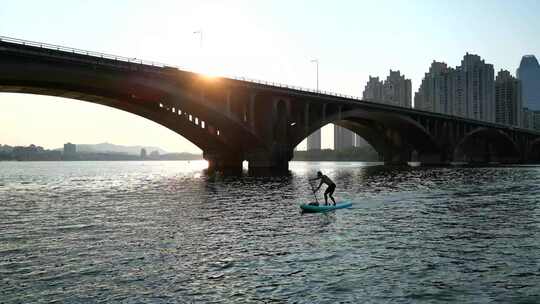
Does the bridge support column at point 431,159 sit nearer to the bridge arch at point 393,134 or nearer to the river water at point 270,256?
the bridge arch at point 393,134

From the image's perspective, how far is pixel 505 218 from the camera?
931 inches

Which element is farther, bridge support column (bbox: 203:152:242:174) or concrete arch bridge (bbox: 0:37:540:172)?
bridge support column (bbox: 203:152:242:174)

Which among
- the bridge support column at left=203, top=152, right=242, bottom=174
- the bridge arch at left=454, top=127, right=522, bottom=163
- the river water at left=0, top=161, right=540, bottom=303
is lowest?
the river water at left=0, top=161, right=540, bottom=303

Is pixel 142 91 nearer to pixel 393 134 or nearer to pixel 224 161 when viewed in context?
pixel 224 161

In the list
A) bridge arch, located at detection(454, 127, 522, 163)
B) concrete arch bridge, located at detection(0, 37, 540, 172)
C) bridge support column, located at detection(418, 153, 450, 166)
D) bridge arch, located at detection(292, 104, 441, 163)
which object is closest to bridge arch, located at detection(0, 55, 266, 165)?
concrete arch bridge, located at detection(0, 37, 540, 172)

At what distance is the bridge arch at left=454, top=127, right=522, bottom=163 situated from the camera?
6639 inches

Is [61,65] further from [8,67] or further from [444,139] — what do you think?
[444,139]

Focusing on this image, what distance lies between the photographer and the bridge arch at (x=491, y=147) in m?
169

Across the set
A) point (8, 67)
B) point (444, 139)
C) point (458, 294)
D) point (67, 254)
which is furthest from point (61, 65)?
point (444, 139)

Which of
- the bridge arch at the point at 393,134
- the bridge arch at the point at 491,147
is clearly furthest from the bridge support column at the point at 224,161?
the bridge arch at the point at 491,147

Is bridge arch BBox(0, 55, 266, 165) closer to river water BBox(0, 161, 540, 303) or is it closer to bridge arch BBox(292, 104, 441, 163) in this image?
river water BBox(0, 161, 540, 303)

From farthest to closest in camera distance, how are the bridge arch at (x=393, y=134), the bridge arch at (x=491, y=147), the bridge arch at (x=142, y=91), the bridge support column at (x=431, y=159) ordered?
the bridge arch at (x=491, y=147)
the bridge support column at (x=431, y=159)
the bridge arch at (x=393, y=134)
the bridge arch at (x=142, y=91)

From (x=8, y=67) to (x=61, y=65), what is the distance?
19.9 ft

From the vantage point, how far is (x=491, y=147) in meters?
196
